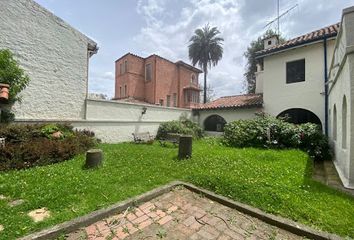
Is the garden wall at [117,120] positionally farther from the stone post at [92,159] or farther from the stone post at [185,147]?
the stone post at [185,147]

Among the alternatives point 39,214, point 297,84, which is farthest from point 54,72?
point 297,84

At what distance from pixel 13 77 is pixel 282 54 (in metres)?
14.5

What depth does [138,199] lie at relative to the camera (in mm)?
4184

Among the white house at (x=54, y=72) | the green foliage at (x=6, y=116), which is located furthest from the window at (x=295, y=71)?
the green foliage at (x=6, y=116)

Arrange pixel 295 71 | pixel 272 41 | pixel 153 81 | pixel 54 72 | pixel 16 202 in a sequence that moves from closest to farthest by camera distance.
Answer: pixel 16 202 → pixel 54 72 → pixel 295 71 → pixel 272 41 → pixel 153 81

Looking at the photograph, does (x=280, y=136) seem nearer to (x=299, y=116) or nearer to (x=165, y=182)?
(x=299, y=116)

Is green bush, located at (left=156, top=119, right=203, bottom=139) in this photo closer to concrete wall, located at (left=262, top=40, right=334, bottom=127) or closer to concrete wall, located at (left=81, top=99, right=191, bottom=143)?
concrete wall, located at (left=81, top=99, right=191, bottom=143)

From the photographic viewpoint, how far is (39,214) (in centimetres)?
357

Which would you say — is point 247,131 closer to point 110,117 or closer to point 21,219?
point 110,117

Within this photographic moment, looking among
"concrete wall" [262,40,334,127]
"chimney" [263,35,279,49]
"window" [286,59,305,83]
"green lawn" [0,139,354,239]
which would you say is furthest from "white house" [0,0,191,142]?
"chimney" [263,35,279,49]

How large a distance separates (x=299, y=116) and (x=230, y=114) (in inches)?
198

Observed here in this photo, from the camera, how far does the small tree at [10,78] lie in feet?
25.5

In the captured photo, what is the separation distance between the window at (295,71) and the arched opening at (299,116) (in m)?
1.87

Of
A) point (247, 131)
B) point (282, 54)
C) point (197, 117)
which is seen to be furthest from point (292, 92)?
point (197, 117)
